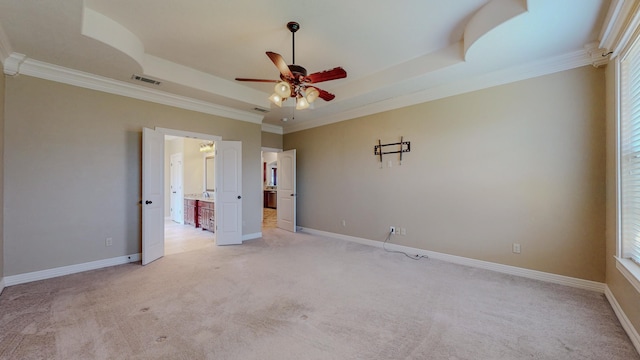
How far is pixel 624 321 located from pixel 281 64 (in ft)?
12.6

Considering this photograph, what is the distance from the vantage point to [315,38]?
10.3ft

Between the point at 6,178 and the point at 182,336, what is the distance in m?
3.17

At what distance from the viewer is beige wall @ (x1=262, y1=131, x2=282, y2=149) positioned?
6.69 m

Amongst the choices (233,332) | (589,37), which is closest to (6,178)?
(233,332)

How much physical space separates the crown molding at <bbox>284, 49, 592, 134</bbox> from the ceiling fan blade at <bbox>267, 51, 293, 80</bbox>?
2.53 meters

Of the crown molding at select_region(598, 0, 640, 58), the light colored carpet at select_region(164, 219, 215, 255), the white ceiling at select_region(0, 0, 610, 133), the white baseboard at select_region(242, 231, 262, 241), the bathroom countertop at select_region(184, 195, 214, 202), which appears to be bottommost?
the light colored carpet at select_region(164, 219, 215, 255)

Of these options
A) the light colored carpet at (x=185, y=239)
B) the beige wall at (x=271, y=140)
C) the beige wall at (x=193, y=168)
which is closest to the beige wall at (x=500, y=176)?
the beige wall at (x=271, y=140)

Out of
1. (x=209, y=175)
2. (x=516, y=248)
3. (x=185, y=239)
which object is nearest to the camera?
(x=516, y=248)

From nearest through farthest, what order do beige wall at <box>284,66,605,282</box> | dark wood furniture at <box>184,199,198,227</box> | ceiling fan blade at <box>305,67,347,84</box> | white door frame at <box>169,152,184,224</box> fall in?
ceiling fan blade at <box>305,67,347,84</box>, beige wall at <box>284,66,605,282</box>, dark wood furniture at <box>184,199,198,227</box>, white door frame at <box>169,152,184,224</box>

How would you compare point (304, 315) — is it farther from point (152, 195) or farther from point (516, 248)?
point (152, 195)

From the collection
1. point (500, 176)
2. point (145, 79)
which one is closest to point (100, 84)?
point (145, 79)

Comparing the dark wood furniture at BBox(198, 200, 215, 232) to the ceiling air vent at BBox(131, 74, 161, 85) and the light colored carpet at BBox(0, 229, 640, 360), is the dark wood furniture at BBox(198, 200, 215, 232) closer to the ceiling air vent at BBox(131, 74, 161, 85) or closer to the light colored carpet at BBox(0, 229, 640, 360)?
the light colored carpet at BBox(0, 229, 640, 360)

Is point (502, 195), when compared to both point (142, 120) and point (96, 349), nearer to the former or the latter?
point (96, 349)

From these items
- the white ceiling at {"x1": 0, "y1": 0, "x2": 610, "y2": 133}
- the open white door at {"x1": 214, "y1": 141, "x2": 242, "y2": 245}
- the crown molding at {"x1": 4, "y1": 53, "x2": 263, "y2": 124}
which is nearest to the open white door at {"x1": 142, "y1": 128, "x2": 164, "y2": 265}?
the crown molding at {"x1": 4, "y1": 53, "x2": 263, "y2": 124}
